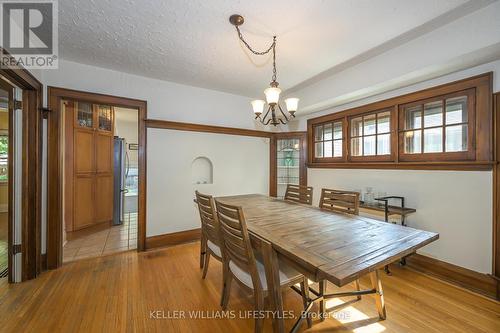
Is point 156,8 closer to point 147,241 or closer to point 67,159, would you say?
point 147,241

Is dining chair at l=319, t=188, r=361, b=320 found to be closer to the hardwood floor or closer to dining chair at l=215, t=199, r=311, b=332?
the hardwood floor

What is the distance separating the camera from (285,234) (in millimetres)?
1483

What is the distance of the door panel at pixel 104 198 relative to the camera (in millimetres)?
4117

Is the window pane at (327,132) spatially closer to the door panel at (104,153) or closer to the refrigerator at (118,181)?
the refrigerator at (118,181)

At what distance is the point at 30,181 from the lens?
2.25 meters

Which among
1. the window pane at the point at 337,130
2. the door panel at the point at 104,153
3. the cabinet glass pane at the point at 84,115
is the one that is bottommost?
the door panel at the point at 104,153

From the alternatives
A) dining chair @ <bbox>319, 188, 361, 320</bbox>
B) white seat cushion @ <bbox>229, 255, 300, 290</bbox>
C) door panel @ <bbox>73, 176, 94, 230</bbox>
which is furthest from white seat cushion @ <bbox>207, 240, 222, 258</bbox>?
door panel @ <bbox>73, 176, 94, 230</bbox>

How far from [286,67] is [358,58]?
0.87 metres

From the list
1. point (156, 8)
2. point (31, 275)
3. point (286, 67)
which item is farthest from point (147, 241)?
point (286, 67)

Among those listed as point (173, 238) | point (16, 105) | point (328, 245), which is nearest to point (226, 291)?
point (328, 245)

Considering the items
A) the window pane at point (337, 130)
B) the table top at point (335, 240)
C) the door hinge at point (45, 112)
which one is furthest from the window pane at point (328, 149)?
the door hinge at point (45, 112)

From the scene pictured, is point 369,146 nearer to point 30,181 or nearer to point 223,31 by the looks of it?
point 223,31

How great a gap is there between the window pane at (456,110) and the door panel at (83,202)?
18.2 feet
